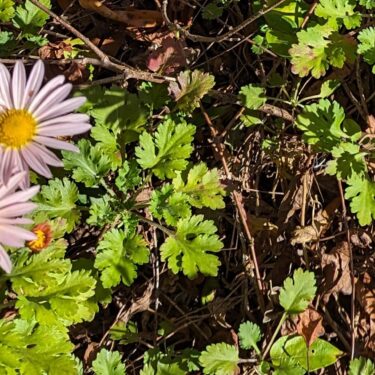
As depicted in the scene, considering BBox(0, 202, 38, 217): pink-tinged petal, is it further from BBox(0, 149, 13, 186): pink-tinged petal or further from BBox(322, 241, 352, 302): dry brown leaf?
BBox(322, 241, 352, 302): dry brown leaf

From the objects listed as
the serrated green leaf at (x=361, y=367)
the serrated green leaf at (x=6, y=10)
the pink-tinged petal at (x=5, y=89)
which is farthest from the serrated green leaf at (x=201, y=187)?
the serrated green leaf at (x=6, y=10)

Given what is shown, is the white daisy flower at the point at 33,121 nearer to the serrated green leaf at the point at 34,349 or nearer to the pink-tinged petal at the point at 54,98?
the pink-tinged petal at the point at 54,98

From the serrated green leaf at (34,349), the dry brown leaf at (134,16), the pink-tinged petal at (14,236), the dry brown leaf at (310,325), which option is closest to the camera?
the pink-tinged petal at (14,236)

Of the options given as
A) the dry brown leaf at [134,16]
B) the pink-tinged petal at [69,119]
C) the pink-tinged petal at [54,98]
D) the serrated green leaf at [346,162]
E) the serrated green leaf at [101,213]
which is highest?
the dry brown leaf at [134,16]

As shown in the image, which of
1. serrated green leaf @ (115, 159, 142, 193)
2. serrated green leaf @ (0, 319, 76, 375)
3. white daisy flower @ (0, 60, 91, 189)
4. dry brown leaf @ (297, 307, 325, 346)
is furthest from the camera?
dry brown leaf @ (297, 307, 325, 346)

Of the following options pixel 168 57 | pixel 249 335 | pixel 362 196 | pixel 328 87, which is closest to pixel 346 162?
pixel 362 196

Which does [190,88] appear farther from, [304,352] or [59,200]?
[304,352]

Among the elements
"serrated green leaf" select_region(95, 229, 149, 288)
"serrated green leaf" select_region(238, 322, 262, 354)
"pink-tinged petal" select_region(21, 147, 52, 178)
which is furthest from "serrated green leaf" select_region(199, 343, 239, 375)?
"pink-tinged petal" select_region(21, 147, 52, 178)

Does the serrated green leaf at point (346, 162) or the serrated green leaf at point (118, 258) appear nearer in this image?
the serrated green leaf at point (118, 258)
